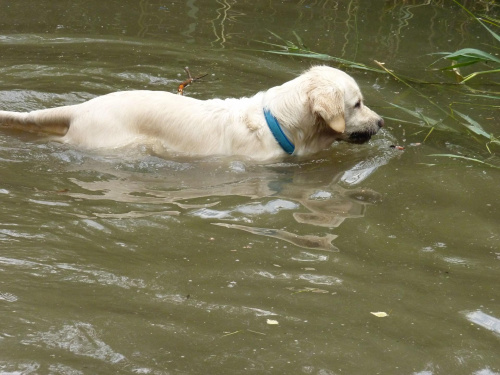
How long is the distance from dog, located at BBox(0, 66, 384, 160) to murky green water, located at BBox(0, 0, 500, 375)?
0.16 m

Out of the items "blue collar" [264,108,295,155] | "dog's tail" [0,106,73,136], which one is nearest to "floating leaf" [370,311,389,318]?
"blue collar" [264,108,295,155]

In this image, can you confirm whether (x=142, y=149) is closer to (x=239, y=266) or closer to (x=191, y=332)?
(x=239, y=266)

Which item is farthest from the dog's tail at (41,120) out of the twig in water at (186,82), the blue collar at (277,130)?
the blue collar at (277,130)

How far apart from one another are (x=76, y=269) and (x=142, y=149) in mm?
2722

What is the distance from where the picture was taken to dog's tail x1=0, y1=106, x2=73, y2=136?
7199 mm

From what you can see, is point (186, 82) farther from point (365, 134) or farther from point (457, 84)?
point (457, 84)

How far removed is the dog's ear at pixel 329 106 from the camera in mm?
7051

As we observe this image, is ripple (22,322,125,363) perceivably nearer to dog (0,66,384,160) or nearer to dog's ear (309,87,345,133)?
dog (0,66,384,160)

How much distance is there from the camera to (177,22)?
12.1m

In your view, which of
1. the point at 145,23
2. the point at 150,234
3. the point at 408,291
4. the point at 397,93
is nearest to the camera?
the point at 408,291

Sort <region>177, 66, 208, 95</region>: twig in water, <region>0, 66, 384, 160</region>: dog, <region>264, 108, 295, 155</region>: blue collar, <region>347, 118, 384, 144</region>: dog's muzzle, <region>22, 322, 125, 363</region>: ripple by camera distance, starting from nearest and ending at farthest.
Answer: <region>22, 322, 125, 363</region>: ripple, <region>0, 66, 384, 160</region>: dog, <region>264, 108, 295, 155</region>: blue collar, <region>347, 118, 384, 144</region>: dog's muzzle, <region>177, 66, 208, 95</region>: twig in water

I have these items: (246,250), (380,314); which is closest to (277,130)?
(246,250)

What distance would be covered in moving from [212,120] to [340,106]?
121 cm

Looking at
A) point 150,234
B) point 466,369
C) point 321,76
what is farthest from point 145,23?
point 466,369
